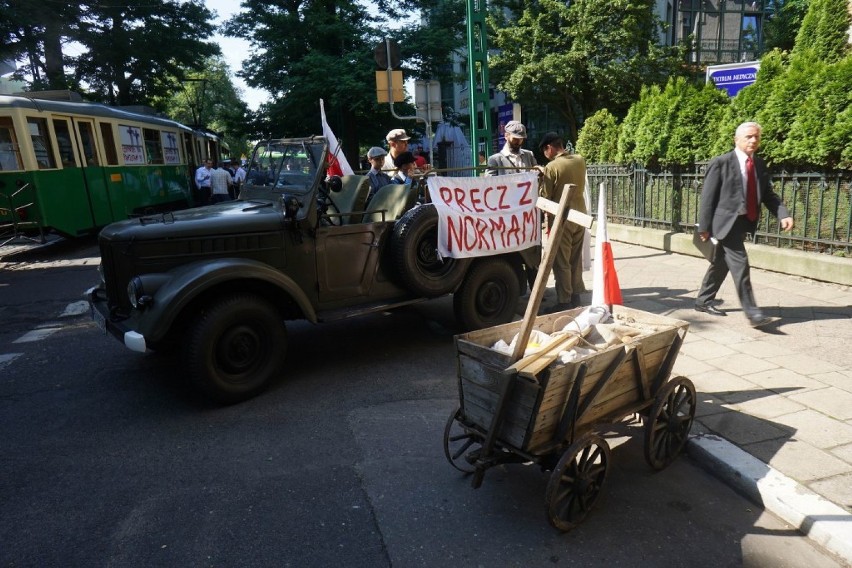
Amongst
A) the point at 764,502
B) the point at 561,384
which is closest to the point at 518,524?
the point at 561,384

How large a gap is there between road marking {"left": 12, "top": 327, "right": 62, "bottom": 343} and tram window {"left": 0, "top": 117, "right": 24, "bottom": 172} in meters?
6.50

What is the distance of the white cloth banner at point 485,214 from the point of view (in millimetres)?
5160

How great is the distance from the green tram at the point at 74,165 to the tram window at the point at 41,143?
2 centimetres

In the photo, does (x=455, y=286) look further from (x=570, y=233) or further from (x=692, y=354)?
(x=692, y=354)

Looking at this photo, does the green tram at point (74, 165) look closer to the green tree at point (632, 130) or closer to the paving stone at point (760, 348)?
the green tree at point (632, 130)

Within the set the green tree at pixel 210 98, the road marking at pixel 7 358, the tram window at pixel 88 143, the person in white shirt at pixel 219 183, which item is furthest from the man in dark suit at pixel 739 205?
the green tree at pixel 210 98

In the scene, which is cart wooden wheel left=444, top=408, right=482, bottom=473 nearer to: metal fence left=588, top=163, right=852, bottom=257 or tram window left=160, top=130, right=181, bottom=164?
metal fence left=588, top=163, right=852, bottom=257

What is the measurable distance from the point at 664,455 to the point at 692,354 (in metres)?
1.85

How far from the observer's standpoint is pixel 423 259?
5207mm

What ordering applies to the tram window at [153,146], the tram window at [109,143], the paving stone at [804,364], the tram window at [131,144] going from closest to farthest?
the paving stone at [804,364]
the tram window at [109,143]
the tram window at [131,144]
the tram window at [153,146]

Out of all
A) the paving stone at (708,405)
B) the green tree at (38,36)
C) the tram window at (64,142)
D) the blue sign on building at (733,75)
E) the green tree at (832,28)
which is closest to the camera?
the paving stone at (708,405)

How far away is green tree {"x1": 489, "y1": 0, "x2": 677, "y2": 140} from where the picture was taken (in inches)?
809

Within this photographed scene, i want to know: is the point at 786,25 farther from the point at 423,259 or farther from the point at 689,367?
the point at 423,259

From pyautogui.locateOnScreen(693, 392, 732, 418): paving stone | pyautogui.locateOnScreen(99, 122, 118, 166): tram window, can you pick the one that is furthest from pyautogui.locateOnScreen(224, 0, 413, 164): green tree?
pyautogui.locateOnScreen(693, 392, 732, 418): paving stone
